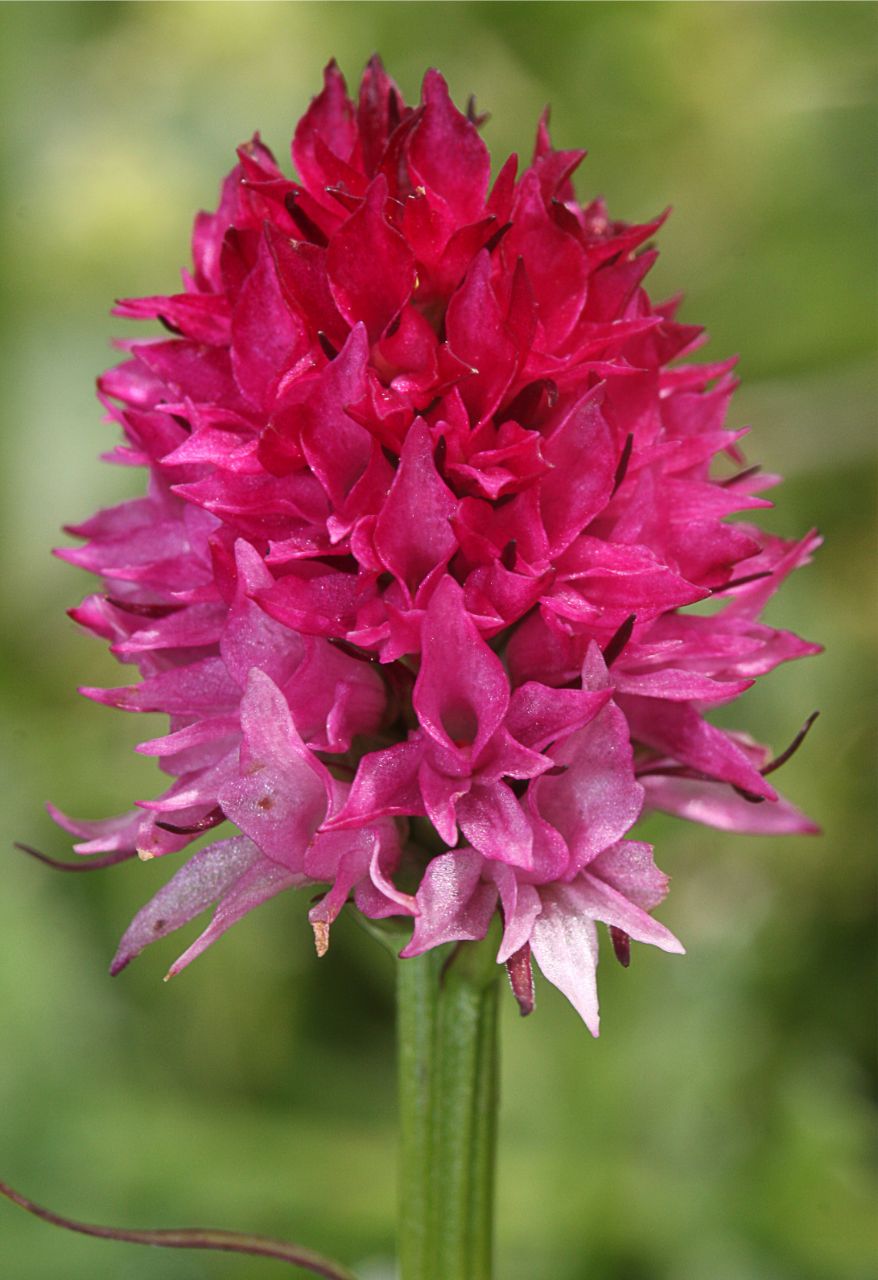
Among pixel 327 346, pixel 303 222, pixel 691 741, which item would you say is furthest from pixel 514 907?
pixel 303 222

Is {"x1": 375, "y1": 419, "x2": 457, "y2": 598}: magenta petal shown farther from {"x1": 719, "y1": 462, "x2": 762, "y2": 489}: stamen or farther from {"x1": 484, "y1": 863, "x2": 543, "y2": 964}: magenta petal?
{"x1": 719, "y1": 462, "x2": 762, "y2": 489}: stamen

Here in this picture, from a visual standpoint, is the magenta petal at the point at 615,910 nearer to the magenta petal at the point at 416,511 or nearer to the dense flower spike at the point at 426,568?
the dense flower spike at the point at 426,568

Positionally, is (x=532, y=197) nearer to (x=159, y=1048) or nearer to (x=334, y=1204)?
(x=334, y=1204)

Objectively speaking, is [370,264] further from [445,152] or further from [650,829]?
[650,829]

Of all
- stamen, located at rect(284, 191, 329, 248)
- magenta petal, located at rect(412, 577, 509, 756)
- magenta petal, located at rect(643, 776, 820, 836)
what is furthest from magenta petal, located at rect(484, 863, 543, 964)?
stamen, located at rect(284, 191, 329, 248)

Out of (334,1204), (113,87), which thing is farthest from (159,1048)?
(113,87)
